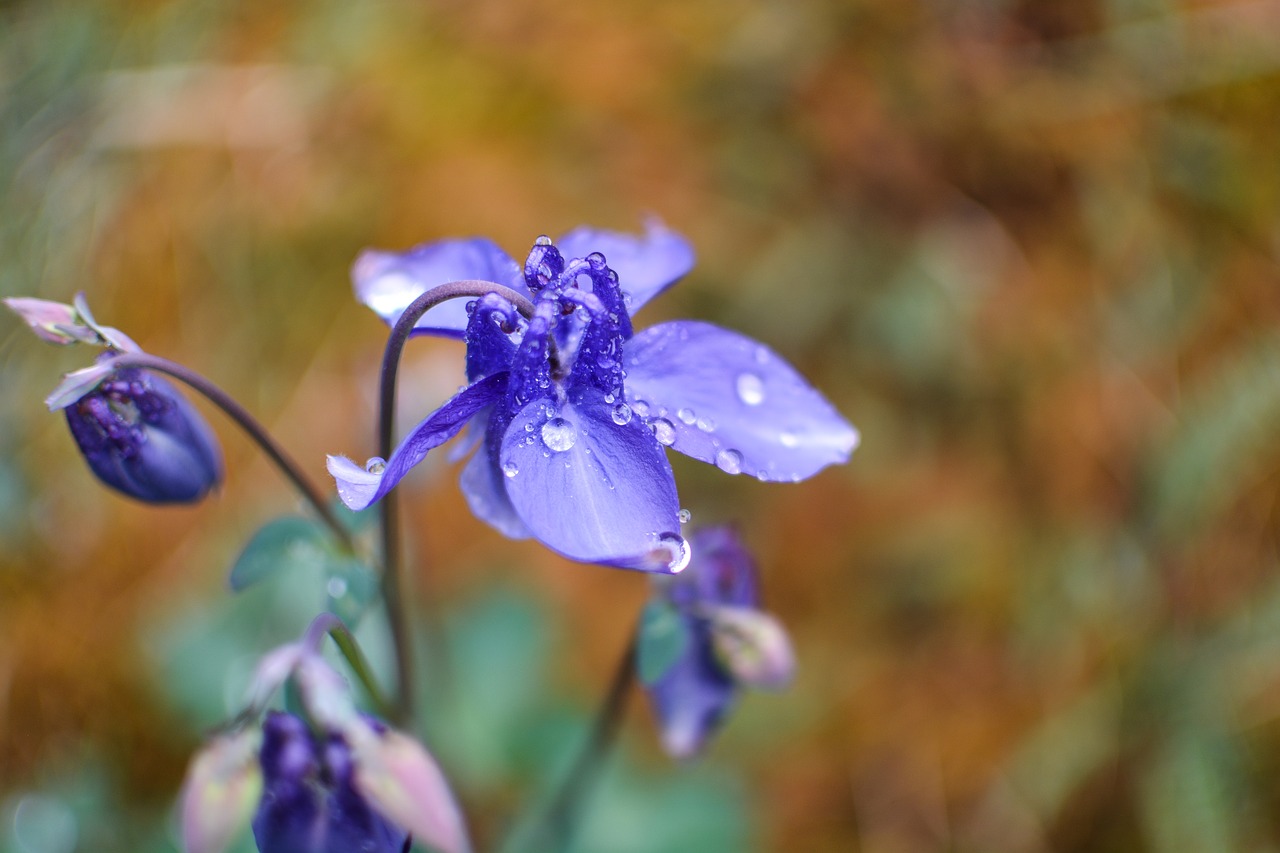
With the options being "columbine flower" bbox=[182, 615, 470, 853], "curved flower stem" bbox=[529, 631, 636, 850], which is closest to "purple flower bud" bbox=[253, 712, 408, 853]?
"columbine flower" bbox=[182, 615, 470, 853]

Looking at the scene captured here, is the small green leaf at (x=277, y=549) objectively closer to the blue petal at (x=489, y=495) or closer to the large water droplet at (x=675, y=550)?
the blue petal at (x=489, y=495)

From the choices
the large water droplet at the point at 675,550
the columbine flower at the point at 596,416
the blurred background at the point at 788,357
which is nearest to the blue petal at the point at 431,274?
the columbine flower at the point at 596,416

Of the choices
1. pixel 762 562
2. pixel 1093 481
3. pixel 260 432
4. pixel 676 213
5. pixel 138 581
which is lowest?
pixel 138 581

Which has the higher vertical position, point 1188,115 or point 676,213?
point 1188,115

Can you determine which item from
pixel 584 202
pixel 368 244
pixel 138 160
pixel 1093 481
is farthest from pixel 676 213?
pixel 138 160

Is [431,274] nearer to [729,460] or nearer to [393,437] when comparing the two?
[393,437]

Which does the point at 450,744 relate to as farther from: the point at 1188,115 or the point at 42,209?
the point at 1188,115

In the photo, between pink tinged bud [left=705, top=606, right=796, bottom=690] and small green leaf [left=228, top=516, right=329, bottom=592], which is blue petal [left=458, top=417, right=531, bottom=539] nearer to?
small green leaf [left=228, top=516, right=329, bottom=592]

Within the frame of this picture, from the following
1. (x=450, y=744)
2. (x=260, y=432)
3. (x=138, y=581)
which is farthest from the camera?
(x=138, y=581)
